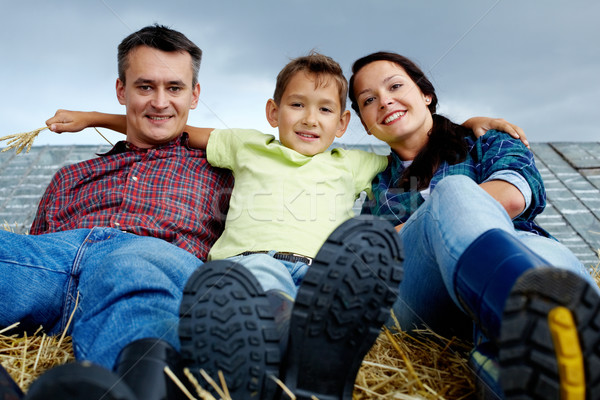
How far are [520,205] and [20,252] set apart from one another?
5.47ft

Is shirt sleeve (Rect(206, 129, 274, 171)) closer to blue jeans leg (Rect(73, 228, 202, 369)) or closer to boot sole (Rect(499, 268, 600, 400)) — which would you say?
blue jeans leg (Rect(73, 228, 202, 369))

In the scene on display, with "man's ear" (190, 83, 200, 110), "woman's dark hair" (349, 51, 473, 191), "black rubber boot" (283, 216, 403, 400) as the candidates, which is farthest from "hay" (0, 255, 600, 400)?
"man's ear" (190, 83, 200, 110)

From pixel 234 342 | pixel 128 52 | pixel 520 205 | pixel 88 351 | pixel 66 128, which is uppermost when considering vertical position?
pixel 128 52

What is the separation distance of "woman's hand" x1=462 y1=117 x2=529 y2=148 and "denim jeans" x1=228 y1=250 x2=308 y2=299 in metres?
1.03

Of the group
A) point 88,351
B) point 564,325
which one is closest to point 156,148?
point 88,351

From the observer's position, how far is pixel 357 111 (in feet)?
7.88

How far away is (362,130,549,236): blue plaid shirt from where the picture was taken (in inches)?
74.4

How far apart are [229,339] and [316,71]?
1485 millimetres

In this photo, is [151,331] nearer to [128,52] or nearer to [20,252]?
[20,252]

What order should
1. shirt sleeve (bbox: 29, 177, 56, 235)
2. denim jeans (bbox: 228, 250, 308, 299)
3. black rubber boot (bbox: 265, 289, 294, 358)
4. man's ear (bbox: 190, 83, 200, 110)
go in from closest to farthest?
black rubber boot (bbox: 265, 289, 294, 358), denim jeans (bbox: 228, 250, 308, 299), shirt sleeve (bbox: 29, 177, 56, 235), man's ear (bbox: 190, 83, 200, 110)

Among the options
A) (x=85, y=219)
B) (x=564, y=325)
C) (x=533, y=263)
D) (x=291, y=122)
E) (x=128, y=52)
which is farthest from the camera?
(x=128, y=52)

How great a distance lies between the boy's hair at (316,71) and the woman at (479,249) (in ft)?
0.28

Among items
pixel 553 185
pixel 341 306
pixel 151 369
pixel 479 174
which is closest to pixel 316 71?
pixel 479 174

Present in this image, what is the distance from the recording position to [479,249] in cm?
107
